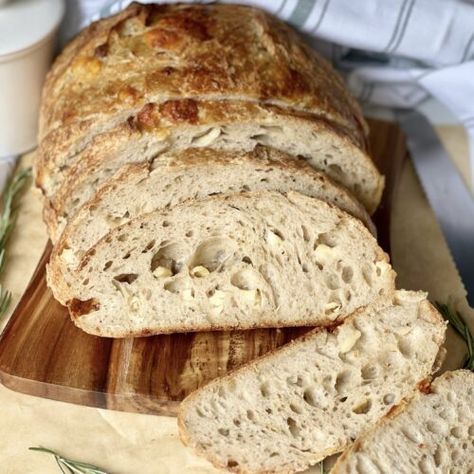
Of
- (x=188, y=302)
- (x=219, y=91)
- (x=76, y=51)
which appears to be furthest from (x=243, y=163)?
(x=76, y=51)

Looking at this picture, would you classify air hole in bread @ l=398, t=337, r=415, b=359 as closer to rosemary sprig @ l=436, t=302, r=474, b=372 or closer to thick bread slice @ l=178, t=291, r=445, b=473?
thick bread slice @ l=178, t=291, r=445, b=473

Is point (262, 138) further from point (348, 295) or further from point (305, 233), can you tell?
point (348, 295)

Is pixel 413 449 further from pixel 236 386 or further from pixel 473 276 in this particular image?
pixel 473 276

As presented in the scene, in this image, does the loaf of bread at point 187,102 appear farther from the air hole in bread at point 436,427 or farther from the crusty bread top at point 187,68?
the air hole in bread at point 436,427

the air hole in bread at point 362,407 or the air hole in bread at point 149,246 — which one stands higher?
the air hole in bread at point 149,246

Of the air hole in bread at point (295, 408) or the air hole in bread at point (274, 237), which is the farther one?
the air hole in bread at point (274, 237)

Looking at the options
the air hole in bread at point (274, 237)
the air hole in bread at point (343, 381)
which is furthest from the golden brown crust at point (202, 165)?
the air hole in bread at point (343, 381)
